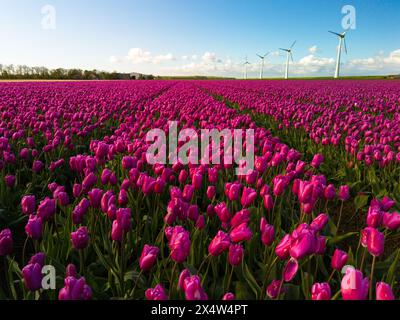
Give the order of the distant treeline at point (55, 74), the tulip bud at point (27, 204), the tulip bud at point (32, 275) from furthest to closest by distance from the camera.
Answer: the distant treeline at point (55, 74)
the tulip bud at point (27, 204)
the tulip bud at point (32, 275)

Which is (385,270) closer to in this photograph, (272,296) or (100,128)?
(272,296)

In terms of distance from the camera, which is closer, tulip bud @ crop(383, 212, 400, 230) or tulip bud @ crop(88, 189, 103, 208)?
tulip bud @ crop(383, 212, 400, 230)

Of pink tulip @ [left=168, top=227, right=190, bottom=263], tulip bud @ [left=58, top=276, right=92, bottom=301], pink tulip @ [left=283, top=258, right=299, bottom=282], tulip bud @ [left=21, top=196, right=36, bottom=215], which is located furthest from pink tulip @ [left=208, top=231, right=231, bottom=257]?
tulip bud @ [left=21, top=196, right=36, bottom=215]

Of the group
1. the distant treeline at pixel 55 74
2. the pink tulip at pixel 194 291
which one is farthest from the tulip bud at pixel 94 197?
the distant treeline at pixel 55 74

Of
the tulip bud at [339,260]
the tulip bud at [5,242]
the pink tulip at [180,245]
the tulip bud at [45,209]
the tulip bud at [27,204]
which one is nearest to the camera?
the pink tulip at [180,245]

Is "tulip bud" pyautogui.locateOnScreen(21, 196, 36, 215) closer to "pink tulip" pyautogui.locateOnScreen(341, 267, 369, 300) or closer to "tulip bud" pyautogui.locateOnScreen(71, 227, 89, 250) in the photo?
"tulip bud" pyautogui.locateOnScreen(71, 227, 89, 250)

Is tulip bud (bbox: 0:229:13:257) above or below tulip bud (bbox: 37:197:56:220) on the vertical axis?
below

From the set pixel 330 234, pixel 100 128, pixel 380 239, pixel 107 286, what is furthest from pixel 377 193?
pixel 100 128

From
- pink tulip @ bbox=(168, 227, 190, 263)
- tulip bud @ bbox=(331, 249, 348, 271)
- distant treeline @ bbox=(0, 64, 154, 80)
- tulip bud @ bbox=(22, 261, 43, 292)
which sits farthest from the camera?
distant treeline @ bbox=(0, 64, 154, 80)

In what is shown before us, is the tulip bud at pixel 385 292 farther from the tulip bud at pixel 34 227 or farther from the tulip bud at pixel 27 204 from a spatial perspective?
the tulip bud at pixel 27 204

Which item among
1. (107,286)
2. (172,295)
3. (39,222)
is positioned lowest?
(107,286)

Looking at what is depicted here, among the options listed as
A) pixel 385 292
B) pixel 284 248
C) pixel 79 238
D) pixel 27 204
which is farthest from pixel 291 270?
pixel 27 204

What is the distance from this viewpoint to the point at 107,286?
2.40 meters
